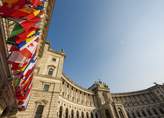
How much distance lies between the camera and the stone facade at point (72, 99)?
18891 mm

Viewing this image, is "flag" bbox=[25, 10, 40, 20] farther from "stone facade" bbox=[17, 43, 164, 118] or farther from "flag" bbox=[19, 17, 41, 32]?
"stone facade" bbox=[17, 43, 164, 118]

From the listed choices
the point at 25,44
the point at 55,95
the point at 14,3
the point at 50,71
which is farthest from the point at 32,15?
the point at 50,71

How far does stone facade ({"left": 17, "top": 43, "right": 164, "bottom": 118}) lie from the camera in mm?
18891

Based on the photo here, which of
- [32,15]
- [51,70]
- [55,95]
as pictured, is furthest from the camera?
[51,70]

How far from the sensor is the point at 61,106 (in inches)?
1070

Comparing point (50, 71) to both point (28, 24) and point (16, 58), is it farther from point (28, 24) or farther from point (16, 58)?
point (28, 24)

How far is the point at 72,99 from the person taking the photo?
32.6 meters

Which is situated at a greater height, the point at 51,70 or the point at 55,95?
the point at 51,70

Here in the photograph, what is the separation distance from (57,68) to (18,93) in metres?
13.7

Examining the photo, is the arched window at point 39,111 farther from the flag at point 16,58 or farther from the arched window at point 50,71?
the flag at point 16,58

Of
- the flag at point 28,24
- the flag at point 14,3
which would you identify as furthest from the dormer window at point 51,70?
the flag at point 14,3

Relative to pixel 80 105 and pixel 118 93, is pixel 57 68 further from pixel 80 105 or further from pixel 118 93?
pixel 118 93

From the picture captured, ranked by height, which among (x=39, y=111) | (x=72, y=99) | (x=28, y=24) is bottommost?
(x=39, y=111)

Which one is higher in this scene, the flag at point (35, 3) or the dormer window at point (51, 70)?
the dormer window at point (51, 70)
